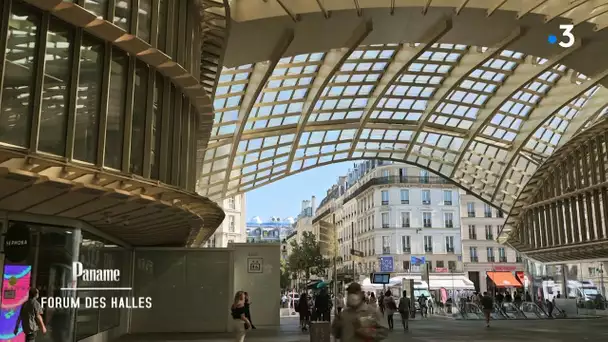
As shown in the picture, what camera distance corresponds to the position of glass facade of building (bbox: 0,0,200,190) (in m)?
10.5

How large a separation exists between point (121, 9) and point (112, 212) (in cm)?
492

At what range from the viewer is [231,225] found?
92.8 meters

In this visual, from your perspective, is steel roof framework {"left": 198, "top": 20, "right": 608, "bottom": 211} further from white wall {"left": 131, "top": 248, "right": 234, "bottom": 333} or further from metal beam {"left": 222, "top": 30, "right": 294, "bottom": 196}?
white wall {"left": 131, "top": 248, "right": 234, "bottom": 333}

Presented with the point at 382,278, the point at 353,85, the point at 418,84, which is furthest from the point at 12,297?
the point at 418,84

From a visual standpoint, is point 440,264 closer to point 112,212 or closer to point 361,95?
point 361,95

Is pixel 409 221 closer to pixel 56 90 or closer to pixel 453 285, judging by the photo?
pixel 453 285

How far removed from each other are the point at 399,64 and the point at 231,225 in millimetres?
64398

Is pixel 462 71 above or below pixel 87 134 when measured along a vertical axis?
above

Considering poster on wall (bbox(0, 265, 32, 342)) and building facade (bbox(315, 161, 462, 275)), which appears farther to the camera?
building facade (bbox(315, 161, 462, 275))

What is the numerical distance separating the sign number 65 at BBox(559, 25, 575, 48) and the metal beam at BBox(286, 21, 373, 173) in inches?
335

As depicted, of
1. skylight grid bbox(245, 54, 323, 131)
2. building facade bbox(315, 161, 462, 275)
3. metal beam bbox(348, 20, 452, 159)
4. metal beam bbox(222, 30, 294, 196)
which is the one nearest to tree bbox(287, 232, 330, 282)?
building facade bbox(315, 161, 462, 275)

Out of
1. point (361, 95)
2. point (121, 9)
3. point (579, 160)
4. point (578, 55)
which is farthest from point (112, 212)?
point (579, 160)

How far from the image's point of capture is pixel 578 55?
28.0m

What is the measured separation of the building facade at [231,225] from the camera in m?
88.9
